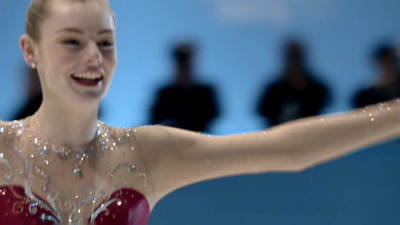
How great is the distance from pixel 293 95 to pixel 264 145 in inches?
35.9

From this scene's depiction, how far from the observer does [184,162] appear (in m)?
1.04

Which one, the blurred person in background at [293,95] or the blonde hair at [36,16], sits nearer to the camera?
the blonde hair at [36,16]

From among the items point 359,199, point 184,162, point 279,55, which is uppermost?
point 184,162

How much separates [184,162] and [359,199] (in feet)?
1.78

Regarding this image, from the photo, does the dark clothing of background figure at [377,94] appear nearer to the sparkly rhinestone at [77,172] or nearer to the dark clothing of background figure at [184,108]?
the dark clothing of background figure at [184,108]

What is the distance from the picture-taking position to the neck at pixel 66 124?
0.98 m

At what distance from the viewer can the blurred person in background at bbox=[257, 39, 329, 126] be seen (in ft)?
6.13

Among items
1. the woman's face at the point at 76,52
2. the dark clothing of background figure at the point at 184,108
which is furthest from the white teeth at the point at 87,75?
Answer: the dark clothing of background figure at the point at 184,108

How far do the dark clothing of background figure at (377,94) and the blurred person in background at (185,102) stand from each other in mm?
458

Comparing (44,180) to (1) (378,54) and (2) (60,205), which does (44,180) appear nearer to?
(2) (60,205)

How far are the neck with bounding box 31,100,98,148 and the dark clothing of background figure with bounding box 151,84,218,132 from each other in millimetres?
779

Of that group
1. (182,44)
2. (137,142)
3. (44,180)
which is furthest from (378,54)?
(44,180)

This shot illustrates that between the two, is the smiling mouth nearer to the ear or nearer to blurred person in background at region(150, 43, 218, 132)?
the ear

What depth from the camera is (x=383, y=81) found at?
189cm
